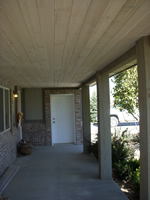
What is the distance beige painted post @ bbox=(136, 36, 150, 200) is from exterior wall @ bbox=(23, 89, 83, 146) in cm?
558

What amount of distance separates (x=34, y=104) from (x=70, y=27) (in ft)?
20.1

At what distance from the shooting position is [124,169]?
163 inches

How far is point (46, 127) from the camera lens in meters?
7.43

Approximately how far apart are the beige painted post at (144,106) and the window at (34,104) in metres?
5.89

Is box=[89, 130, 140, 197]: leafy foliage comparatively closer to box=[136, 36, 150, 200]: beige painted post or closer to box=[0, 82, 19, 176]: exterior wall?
box=[136, 36, 150, 200]: beige painted post

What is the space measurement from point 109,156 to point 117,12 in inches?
126

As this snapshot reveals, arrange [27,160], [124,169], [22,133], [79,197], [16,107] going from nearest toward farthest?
[79,197]
[124,169]
[27,160]
[16,107]
[22,133]

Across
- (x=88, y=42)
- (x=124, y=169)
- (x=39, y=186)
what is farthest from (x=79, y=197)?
(x=88, y=42)

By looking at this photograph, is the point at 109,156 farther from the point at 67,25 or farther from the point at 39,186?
the point at 67,25

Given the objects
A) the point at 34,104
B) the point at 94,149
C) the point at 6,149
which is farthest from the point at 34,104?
the point at 94,149

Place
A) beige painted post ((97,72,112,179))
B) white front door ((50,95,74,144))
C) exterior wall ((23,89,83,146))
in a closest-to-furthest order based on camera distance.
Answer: beige painted post ((97,72,112,179)) < exterior wall ((23,89,83,146)) < white front door ((50,95,74,144))

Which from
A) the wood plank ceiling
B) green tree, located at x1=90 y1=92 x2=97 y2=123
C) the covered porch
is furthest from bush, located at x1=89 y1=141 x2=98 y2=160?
green tree, located at x1=90 y1=92 x2=97 y2=123

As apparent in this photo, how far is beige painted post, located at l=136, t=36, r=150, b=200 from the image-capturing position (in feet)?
6.17

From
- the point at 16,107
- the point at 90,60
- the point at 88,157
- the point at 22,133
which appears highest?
the point at 90,60
